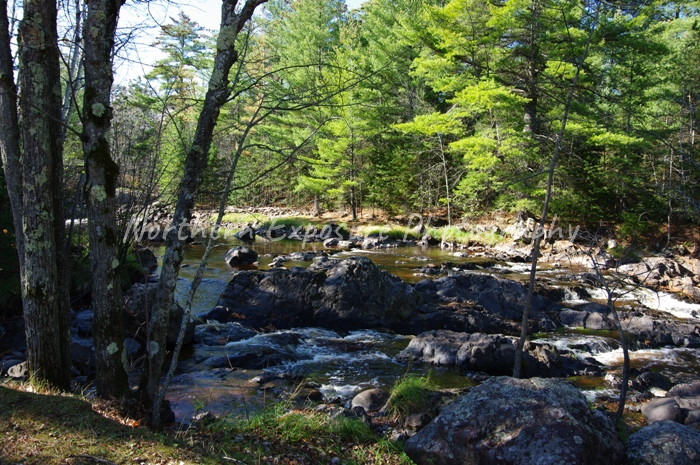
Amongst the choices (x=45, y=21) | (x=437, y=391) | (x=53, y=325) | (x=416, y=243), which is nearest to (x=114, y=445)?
(x=53, y=325)

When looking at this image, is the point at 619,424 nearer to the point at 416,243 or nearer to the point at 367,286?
the point at 367,286

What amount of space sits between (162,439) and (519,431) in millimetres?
2542

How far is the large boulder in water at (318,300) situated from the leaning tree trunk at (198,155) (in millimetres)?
5967

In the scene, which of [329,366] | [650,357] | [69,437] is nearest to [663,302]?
[650,357]

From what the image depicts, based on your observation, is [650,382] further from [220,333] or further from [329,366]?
[220,333]

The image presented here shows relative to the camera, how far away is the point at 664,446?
3840 mm

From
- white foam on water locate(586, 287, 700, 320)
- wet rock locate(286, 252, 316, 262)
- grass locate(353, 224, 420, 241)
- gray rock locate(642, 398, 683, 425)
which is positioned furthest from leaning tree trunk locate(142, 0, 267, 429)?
grass locate(353, 224, 420, 241)

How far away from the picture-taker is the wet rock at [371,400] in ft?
18.7

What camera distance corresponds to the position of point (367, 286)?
9789mm

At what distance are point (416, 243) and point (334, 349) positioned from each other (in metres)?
14.6

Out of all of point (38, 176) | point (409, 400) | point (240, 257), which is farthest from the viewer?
point (240, 257)

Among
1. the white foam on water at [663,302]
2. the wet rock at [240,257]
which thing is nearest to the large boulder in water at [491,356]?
the white foam on water at [663,302]

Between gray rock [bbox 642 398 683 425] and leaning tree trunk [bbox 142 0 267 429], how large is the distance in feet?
18.2

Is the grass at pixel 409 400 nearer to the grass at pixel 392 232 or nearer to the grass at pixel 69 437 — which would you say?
the grass at pixel 69 437
